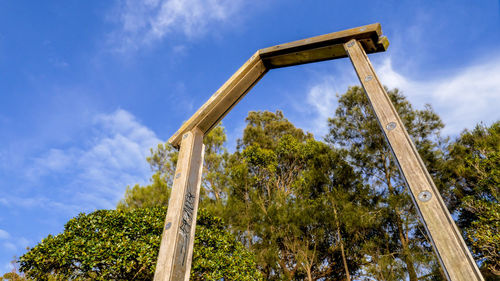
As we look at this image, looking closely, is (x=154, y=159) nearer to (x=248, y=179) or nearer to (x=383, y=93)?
(x=248, y=179)

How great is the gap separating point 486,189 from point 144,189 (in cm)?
1091

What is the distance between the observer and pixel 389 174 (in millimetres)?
10930

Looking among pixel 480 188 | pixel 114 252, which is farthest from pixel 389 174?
pixel 114 252

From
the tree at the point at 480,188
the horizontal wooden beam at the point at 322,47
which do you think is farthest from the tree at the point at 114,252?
the tree at the point at 480,188

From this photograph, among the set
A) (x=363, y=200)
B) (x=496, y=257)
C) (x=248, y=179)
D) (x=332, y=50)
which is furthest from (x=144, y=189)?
(x=496, y=257)

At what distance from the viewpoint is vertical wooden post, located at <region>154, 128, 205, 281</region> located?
4.55ft

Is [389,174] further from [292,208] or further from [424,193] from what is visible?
[424,193]

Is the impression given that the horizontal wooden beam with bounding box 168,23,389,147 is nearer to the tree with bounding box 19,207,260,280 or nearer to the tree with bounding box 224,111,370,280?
the tree with bounding box 19,207,260,280

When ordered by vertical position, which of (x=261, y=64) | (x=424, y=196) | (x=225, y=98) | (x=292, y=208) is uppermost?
(x=292, y=208)

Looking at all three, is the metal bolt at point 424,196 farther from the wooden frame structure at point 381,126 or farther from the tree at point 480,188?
the tree at point 480,188

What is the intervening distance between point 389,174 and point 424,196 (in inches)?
436

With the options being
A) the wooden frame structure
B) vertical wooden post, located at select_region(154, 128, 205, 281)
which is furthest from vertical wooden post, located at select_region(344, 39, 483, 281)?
vertical wooden post, located at select_region(154, 128, 205, 281)

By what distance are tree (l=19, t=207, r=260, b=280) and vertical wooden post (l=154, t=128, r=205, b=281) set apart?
3929 mm

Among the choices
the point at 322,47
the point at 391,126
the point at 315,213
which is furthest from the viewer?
the point at 315,213
